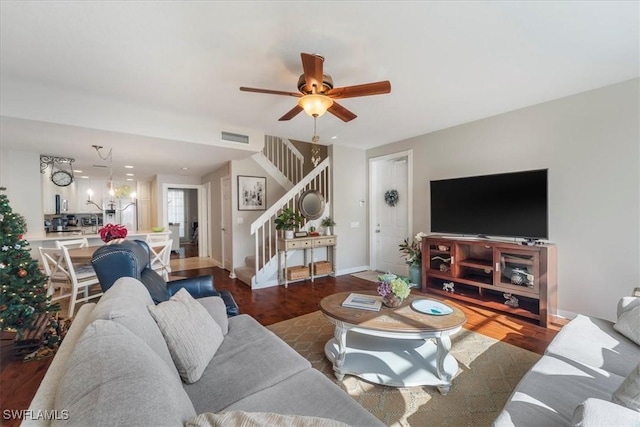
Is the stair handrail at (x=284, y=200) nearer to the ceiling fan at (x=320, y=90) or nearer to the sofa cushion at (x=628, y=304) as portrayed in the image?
the ceiling fan at (x=320, y=90)

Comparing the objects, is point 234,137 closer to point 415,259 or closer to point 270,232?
point 270,232

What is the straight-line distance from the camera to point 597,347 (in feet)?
5.49

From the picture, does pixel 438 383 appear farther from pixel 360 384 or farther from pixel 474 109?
pixel 474 109

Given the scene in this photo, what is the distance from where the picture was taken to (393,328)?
1.85 m

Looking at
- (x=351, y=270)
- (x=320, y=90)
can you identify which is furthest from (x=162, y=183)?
(x=320, y=90)

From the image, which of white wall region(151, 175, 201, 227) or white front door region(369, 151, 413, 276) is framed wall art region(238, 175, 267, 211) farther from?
white wall region(151, 175, 201, 227)

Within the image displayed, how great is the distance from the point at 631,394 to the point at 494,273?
2442mm

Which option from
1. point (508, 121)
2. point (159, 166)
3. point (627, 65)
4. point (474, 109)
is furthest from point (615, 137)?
point (159, 166)

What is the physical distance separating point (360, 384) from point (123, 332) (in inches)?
63.9

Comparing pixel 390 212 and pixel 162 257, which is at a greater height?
pixel 390 212

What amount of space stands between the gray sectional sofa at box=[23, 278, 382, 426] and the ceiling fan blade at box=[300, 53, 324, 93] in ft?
5.91

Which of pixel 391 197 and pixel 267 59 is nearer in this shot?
pixel 267 59

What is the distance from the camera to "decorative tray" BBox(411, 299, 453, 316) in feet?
6.80

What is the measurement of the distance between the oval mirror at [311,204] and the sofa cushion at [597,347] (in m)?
3.62
